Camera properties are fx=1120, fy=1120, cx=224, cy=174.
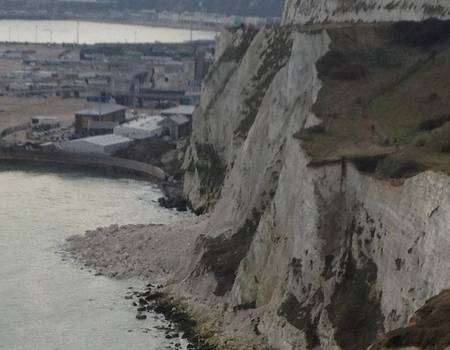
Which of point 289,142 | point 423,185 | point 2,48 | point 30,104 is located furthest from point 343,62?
point 2,48

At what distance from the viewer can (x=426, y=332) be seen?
70.1 feet

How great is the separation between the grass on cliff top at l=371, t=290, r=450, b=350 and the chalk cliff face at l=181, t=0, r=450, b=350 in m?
2.14

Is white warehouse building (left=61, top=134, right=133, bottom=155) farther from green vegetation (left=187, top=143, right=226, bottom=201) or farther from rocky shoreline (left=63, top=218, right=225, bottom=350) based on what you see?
rocky shoreline (left=63, top=218, right=225, bottom=350)

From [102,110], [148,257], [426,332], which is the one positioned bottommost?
[148,257]

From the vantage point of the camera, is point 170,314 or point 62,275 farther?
point 62,275

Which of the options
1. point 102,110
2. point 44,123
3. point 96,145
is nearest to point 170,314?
point 96,145

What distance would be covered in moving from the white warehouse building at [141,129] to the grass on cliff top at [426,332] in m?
49.4

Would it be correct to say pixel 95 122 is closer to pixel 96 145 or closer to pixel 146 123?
pixel 146 123

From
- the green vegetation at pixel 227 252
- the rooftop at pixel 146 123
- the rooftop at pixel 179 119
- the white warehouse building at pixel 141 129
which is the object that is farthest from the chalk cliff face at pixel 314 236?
the rooftop at pixel 146 123

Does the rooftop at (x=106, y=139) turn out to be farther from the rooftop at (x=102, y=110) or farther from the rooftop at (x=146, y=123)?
the rooftop at (x=102, y=110)

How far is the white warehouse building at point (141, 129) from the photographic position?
237ft

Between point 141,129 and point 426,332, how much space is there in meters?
52.4

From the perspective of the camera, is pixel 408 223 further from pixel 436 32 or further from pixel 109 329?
pixel 436 32

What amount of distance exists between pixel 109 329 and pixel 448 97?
45.4ft
